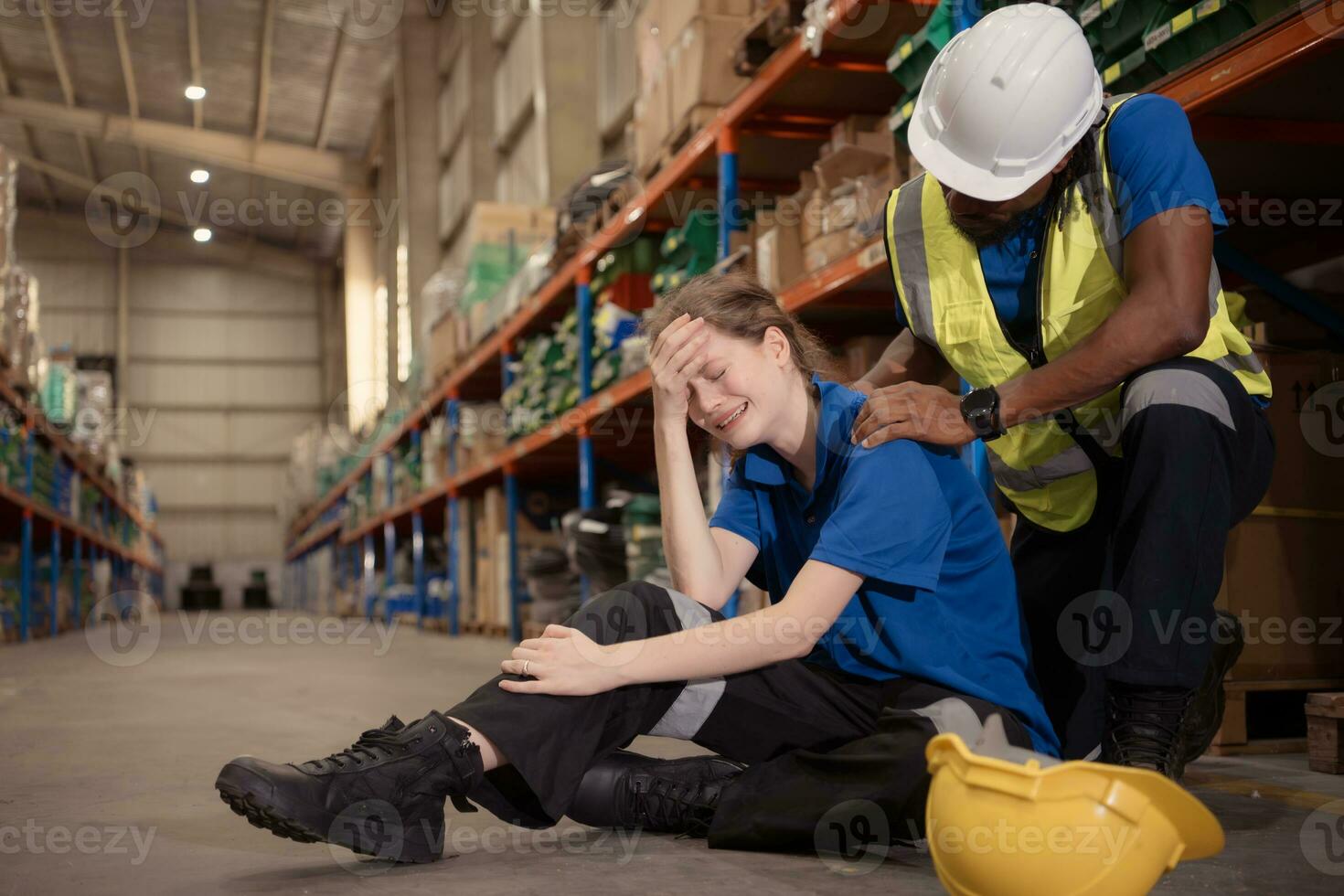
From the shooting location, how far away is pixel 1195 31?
2.51m

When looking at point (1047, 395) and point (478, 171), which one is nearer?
point (1047, 395)

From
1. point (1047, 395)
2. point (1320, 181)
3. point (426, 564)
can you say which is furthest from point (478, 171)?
point (1047, 395)

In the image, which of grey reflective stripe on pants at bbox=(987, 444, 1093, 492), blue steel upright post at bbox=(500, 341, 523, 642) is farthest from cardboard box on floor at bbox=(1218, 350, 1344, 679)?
blue steel upright post at bbox=(500, 341, 523, 642)

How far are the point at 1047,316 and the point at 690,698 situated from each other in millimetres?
904

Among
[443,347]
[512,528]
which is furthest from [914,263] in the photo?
[443,347]

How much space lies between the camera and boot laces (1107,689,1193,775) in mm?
1758

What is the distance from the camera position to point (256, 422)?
28.2 metres

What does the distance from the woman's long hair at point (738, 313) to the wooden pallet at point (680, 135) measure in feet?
9.20

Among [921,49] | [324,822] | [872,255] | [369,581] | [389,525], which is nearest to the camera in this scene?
[324,822]

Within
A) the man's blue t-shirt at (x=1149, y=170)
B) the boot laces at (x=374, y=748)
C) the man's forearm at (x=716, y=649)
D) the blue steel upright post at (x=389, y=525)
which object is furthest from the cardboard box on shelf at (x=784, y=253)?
the blue steel upright post at (x=389, y=525)

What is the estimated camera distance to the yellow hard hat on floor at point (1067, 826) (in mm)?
1279

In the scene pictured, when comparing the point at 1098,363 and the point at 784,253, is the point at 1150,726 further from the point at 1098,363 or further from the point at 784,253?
the point at 784,253

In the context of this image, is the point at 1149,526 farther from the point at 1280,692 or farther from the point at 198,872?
the point at 1280,692

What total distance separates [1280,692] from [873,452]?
2100 millimetres
